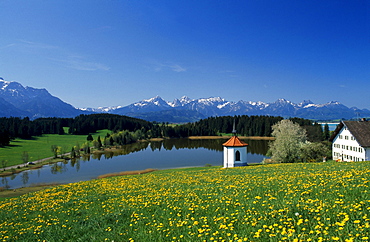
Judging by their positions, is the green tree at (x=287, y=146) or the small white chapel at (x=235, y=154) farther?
the green tree at (x=287, y=146)

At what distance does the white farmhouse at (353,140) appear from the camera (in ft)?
170

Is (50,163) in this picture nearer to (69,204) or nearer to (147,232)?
(69,204)

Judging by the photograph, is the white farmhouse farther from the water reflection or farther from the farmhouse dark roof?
the water reflection

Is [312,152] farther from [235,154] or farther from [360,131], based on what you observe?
[235,154]

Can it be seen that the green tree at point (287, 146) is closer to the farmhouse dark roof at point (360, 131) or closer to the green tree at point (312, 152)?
the green tree at point (312, 152)

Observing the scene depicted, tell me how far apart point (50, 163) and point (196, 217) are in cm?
9854

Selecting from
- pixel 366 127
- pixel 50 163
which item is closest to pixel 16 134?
pixel 50 163

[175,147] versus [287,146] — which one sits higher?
[287,146]

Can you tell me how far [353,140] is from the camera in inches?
2195

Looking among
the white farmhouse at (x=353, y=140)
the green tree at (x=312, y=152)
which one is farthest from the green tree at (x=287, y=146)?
the white farmhouse at (x=353, y=140)

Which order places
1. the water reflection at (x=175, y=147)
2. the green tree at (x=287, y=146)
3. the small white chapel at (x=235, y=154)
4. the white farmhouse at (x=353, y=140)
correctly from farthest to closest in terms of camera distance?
the water reflection at (x=175, y=147)
the green tree at (x=287, y=146)
the white farmhouse at (x=353, y=140)
the small white chapel at (x=235, y=154)

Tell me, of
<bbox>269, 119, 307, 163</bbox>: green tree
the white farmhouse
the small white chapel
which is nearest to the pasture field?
the small white chapel

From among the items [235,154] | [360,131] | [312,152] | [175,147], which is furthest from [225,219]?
[175,147]

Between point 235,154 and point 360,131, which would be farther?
point 360,131
